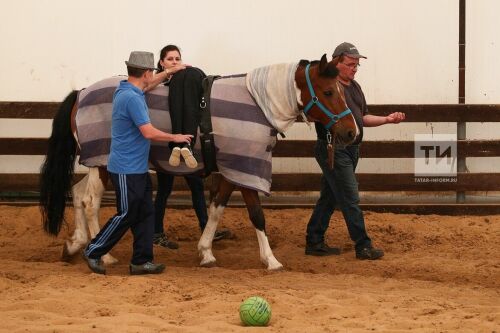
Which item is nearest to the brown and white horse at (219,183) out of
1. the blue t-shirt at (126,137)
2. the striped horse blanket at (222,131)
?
the striped horse blanket at (222,131)

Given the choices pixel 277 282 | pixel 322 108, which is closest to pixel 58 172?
pixel 277 282

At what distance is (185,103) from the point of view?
6871 millimetres

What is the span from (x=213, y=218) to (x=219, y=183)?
0.96 ft

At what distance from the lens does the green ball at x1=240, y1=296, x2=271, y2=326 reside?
505cm

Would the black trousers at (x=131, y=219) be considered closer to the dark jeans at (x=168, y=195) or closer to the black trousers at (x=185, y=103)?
the black trousers at (x=185, y=103)

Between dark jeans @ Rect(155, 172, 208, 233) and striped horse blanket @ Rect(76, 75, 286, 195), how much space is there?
0.70 m

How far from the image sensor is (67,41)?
366 inches

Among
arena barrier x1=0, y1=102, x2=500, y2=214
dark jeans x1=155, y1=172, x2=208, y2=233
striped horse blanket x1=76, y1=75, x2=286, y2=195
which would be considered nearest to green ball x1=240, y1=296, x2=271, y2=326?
striped horse blanket x1=76, y1=75, x2=286, y2=195

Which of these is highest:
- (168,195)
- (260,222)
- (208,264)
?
(168,195)

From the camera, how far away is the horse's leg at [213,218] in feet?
23.6

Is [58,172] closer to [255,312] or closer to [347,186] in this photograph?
[347,186]

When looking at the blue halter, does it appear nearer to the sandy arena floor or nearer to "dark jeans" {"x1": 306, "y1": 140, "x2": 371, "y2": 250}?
"dark jeans" {"x1": 306, "y1": 140, "x2": 371, "y2": 250}

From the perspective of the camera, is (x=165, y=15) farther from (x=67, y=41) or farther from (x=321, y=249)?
(x=321, y=249)

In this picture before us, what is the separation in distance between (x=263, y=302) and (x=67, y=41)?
16.7 feet
